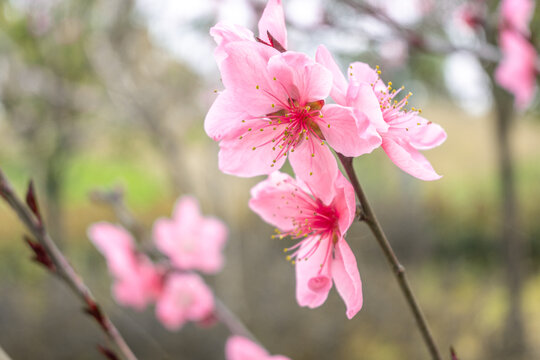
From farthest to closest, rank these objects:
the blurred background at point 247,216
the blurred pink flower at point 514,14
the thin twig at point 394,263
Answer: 1. the blurred background at point 247,216
2. the blurred pink flower at point 514,14
3. the thin twig at point 394,263

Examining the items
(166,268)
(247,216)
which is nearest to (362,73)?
(166,268)

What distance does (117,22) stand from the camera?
346 centimetres

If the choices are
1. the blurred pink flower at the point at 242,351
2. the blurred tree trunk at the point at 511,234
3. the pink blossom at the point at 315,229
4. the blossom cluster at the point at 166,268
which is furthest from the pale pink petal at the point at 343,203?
the blurred tree trunk at the point at 511,234

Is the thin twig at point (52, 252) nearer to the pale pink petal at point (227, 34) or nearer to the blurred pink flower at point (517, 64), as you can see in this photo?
the pale pink petal at point (227, 34)

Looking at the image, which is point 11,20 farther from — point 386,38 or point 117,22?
point 386,38

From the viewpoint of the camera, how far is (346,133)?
0.36m

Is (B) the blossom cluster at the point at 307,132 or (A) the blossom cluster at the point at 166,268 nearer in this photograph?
(B) the blossom cluster at the point at 307,132

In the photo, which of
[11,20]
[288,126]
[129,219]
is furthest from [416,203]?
[288,126]

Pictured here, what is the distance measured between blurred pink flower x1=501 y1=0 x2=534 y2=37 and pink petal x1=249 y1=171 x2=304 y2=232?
0.88 meters

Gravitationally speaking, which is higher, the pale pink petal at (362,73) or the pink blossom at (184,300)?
the pale pink petal at (362,73)

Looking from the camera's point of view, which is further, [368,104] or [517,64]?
[517,64]

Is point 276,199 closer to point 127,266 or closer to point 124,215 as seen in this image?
point 124,215

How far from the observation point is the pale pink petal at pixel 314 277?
413 mm

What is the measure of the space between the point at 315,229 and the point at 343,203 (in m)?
0.06
